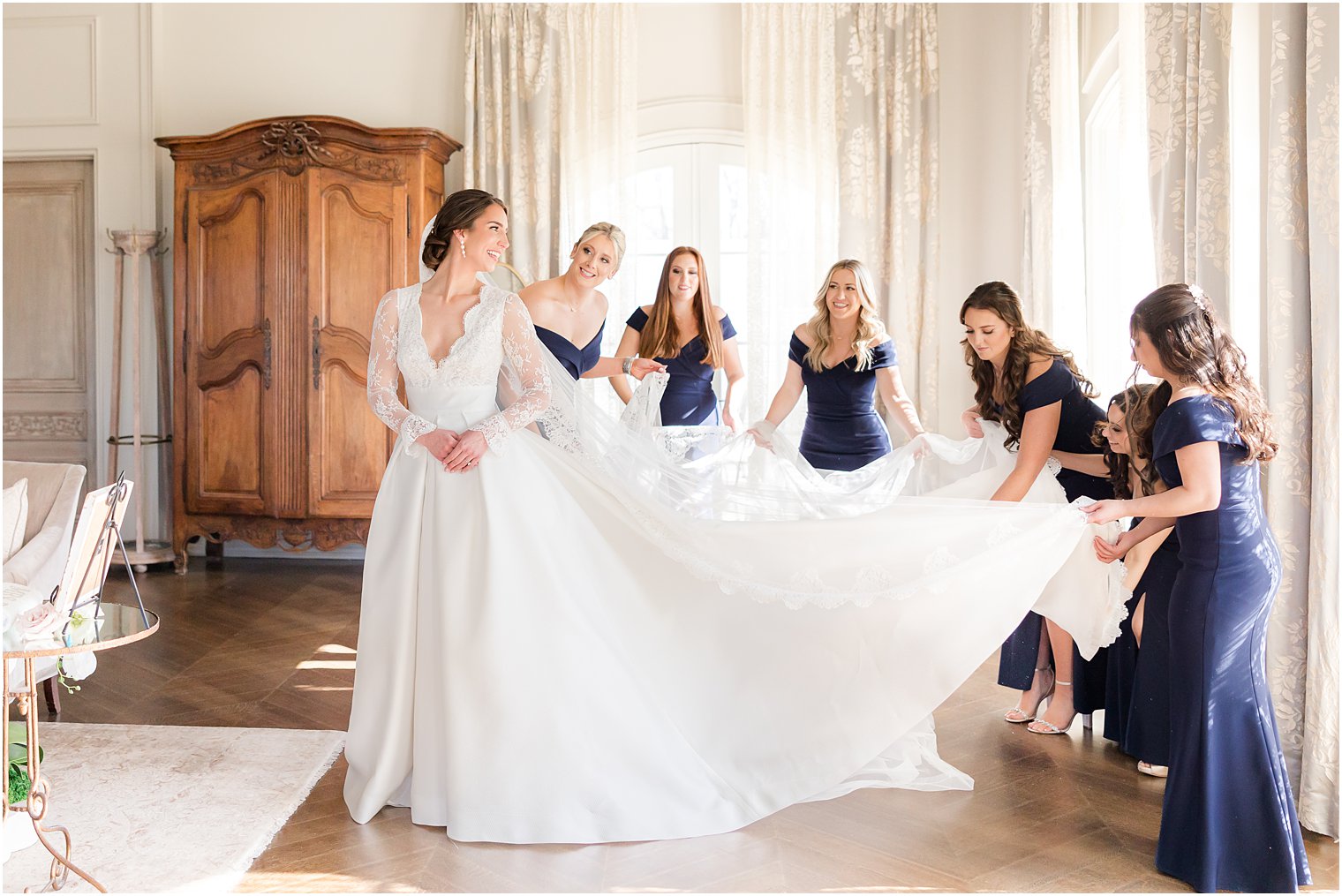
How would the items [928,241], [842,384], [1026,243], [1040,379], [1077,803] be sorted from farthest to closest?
[928,241], [1026,243], [842,384], [1040,379], [1077,803]

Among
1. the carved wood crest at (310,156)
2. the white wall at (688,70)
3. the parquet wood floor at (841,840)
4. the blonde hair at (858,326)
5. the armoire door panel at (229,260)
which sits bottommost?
the parquet wood floor at (841,840)

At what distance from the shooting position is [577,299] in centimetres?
416

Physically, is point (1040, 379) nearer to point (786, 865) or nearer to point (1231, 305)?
point (1231, 305)

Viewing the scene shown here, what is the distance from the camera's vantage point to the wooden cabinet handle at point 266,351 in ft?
21.7

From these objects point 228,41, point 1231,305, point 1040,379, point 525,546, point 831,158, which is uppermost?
point 228,41

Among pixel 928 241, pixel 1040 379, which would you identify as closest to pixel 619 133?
pixel 928 241

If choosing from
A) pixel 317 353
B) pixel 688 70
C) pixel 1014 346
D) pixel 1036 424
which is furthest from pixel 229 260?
pixel 1036 424

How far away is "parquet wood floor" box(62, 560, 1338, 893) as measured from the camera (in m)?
2.67

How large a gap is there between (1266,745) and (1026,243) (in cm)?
375

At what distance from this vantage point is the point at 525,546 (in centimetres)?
299

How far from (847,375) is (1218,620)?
76.6 inches

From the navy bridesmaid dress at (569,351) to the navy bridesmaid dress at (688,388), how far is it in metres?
Answer: 0.42

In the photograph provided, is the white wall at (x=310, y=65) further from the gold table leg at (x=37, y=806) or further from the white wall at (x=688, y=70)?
the gold table leg at (x=37, y=806)

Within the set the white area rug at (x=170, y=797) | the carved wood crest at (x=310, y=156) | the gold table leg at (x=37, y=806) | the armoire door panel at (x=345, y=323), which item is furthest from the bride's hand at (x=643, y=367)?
the carved wood crest at (x=310, y=156)
